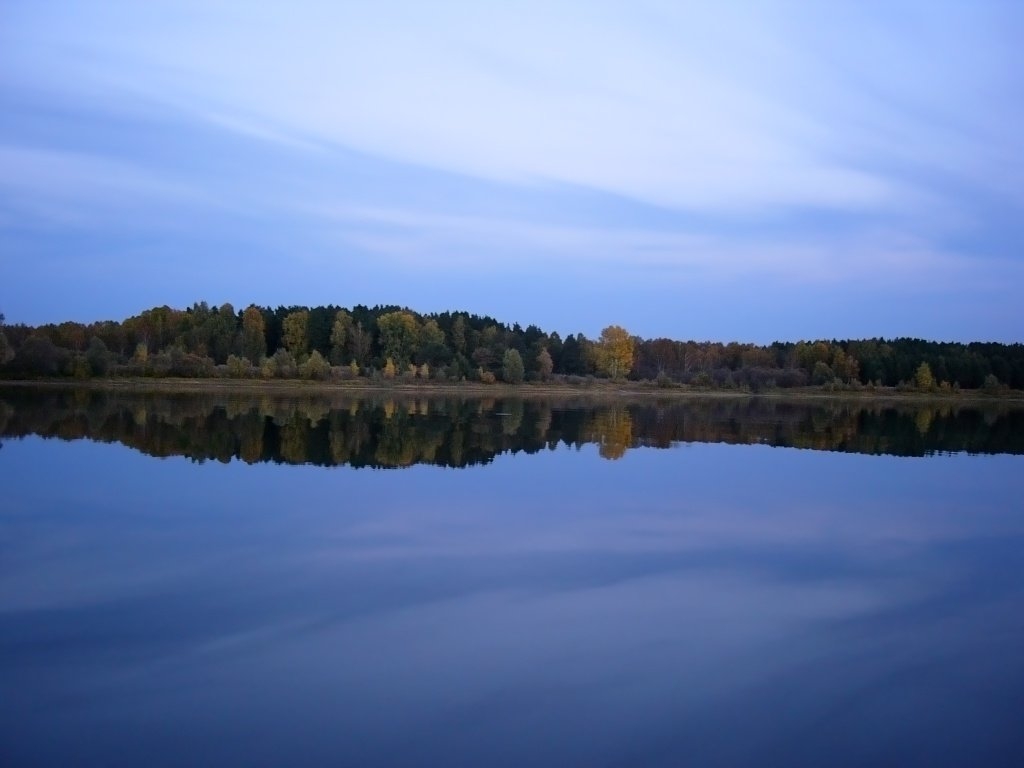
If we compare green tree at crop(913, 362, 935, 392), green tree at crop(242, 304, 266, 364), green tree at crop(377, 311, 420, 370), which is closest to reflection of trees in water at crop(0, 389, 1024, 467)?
green tree at crop(242, 304, 266, 364)

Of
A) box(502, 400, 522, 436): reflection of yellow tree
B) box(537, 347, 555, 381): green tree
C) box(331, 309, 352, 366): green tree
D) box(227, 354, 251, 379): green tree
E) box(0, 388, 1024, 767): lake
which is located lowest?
box(0, 388, 1024, 767): lake

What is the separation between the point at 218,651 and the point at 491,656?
2272 millimetres

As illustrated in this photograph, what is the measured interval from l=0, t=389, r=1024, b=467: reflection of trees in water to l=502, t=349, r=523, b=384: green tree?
36920 millimetres

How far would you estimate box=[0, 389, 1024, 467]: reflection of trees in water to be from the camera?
22297mm

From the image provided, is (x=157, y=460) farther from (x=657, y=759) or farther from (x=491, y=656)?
(x=657, y=759)

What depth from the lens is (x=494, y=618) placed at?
8695mm

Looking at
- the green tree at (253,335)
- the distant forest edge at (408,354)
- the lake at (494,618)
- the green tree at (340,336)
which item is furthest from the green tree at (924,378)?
the lake at (494,618)

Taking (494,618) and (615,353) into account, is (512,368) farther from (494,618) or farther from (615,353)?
(494,618)

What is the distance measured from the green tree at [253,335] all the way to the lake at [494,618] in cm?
6413

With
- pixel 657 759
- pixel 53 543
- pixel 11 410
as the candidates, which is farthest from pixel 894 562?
pixel 11 410

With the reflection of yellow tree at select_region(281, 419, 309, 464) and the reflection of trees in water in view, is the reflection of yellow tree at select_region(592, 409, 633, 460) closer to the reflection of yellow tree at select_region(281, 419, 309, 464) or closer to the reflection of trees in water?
the reflection of trees in water

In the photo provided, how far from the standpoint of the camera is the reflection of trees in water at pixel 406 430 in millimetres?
22297


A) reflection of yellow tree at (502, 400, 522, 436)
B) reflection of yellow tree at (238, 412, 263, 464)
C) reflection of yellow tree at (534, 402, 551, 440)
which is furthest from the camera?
reflection of yellow tree at (502, 400, 522, 436)

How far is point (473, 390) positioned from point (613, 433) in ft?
149
